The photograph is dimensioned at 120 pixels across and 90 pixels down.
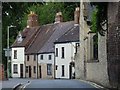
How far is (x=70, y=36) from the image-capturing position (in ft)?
216

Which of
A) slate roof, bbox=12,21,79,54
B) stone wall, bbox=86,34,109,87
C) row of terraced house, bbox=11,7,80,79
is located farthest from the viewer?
slate roof, bbox=12,21,79,54

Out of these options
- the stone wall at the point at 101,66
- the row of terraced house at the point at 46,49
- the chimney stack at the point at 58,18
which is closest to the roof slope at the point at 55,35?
the row of terraced house at the point at 46,49

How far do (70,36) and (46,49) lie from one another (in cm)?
745

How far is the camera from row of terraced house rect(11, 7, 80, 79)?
6538cm

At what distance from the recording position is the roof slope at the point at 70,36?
2527 inches

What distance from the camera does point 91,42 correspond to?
142 feet

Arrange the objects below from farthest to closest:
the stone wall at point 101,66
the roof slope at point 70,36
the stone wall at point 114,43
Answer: the roof slope at point 70,36 → the stone wall at point 101,66 → the stone wall at point 114,43

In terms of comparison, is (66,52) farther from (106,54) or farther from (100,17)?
(100,17)

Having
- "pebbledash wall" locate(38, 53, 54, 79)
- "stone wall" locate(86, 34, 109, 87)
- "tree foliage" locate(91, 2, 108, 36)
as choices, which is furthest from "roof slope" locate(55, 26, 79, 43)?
"tree foliage" locate(91, 2, 108, 36)

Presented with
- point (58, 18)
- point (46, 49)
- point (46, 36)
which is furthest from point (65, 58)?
point (58, 18)

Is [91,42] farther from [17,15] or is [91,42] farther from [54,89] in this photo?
[17,15]

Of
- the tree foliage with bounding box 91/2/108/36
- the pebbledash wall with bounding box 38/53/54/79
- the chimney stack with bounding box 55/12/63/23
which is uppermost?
the chimney stack with bounding box 55/12/63/23

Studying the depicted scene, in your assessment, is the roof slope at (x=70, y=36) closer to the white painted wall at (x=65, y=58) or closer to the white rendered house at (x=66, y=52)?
the white rendered house at (x=66, y=52)

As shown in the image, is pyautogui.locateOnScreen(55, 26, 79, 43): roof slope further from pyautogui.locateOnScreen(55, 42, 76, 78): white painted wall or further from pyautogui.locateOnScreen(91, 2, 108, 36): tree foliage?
pyautogui.locateOnScreen(91, 2, 108, 36): tree foliage
